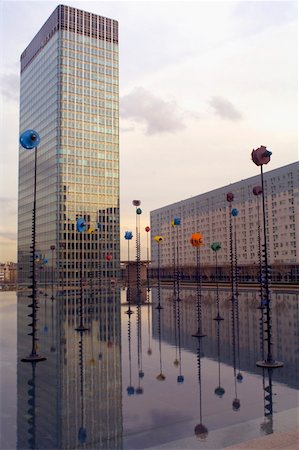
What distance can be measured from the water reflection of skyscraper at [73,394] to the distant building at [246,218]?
65.9 meters

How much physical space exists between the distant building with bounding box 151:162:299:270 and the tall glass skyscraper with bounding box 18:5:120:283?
94.8ft

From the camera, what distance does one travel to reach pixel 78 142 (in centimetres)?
14062

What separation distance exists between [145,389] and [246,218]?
121 metres

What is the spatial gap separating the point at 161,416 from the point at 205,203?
147600 millimetres

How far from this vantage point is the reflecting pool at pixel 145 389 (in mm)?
13070

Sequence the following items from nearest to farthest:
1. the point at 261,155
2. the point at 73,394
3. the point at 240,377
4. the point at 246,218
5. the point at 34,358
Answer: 1. the point at 73,394
2. the point at 240,377
3. the point at 261,155
4. the point at 34,358
5. the point at 246,218

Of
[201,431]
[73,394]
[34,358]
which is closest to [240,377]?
[201,431]

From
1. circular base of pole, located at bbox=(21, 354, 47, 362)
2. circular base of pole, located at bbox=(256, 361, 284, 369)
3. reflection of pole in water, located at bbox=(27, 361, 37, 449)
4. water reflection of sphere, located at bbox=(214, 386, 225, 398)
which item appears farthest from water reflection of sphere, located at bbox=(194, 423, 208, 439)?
circular base of pole, located at bbox=(21, 354, 47, 362)

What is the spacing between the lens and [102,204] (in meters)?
144

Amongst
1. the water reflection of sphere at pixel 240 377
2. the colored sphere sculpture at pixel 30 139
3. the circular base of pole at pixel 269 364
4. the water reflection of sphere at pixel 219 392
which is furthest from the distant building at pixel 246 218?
the water reflection of sphere at pixel 219 392

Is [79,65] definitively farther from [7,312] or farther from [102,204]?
[7,312]

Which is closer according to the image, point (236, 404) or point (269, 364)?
point (236, 404)

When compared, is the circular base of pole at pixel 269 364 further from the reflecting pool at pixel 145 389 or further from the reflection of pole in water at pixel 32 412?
the reflection of pole in water at pixel 32 412

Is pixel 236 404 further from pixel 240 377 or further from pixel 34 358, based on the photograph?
pixel 34 358
